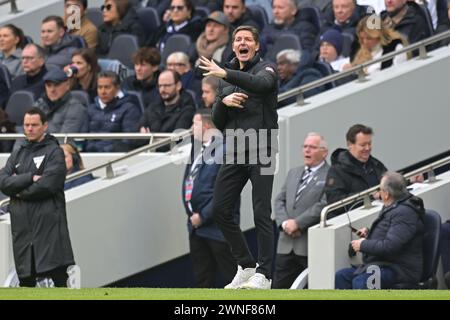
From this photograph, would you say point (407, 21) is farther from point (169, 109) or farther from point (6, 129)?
point (6, 129)

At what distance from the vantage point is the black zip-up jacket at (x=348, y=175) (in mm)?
16031

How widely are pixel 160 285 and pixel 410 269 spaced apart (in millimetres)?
3354

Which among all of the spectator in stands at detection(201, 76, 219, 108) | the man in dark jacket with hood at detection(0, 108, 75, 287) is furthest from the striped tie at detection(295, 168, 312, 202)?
the man in dark jacket with hood at detection(0, 108, 75, 287)

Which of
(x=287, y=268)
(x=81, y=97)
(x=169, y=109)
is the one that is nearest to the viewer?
(x=287, y=268)

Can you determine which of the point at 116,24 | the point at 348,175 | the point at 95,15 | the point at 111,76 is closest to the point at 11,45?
the point at 116,24

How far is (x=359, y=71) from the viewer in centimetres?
1831

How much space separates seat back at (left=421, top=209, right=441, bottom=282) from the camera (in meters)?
15.2

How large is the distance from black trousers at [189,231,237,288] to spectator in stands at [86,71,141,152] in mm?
2082

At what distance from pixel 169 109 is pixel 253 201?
4.73 meters

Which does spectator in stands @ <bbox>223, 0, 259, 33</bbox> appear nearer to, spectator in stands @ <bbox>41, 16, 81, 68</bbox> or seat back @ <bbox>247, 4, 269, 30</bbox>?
seat back @ <bbox>247, 4, 269, 30</bbox>
